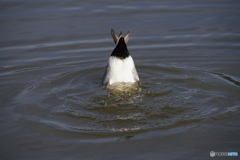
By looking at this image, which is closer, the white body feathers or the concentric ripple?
the concentric ripple

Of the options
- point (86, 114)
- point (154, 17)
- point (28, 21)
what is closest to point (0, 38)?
point (28, 21)

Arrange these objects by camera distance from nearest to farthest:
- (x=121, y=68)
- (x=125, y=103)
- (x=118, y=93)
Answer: (x=125, y=103)
(x=118, y=93)
(x=121, y=68)

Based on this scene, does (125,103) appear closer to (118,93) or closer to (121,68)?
(118,93)

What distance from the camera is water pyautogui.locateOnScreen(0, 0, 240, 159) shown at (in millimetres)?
5430

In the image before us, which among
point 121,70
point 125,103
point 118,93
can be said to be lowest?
point 125,103

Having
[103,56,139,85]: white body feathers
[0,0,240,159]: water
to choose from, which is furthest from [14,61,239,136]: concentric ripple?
[103,56,139,85]: white body feathers

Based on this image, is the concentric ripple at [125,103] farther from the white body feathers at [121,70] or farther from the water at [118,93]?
the white body feathers at [121,70]

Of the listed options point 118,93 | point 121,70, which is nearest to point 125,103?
point 118,93

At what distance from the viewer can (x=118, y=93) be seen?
7336 millimetres

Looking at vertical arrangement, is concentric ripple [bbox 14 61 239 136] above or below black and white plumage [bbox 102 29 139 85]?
below

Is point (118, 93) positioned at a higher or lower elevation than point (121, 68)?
lower

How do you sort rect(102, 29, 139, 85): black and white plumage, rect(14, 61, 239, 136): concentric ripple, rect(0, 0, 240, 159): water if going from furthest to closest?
rect(102, 29, 139, 85): black and white plumage
rect(14, 61, 239, 136): concentric ripple
rect(0, 0, 240, 159): water

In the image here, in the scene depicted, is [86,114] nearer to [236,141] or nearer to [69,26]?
[236,141]

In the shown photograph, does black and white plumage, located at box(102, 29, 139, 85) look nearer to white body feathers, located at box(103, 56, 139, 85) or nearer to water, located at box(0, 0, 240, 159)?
white body feathers, located at box(103, 56, 139, 85)
